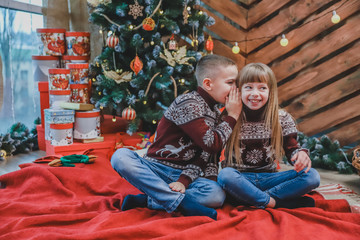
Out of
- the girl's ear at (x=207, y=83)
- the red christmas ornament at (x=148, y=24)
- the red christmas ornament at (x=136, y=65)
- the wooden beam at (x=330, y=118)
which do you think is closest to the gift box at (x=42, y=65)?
the red christmas ornament at (x=136, y=65)

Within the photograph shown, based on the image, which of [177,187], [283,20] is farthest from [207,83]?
[283,20]

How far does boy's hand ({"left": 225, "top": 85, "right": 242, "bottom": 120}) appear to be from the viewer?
5.17 feet

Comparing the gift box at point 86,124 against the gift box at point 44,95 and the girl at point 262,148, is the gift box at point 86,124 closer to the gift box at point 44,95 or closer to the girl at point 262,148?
the gift box at point 44,95

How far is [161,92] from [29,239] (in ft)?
5.15

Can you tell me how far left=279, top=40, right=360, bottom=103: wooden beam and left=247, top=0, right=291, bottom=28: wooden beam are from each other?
1.95 feet

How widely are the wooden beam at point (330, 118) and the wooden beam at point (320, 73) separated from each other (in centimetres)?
23

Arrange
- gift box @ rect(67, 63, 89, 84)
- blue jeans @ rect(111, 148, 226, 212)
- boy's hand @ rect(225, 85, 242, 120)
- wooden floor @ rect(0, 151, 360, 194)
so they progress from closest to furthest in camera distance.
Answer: blue jeans @ rect(111, 148, 226, 212) → boy's hand @ rect(225, 85, 242, 120) → wooden floor @ rect(0, 151, 360, 194) → gift box @ rect(67, 63, 89, 84)

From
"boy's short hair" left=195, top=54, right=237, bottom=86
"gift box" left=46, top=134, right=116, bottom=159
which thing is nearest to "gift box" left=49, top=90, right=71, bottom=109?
"gift box" left=46, top=134, right=116, bottom=159

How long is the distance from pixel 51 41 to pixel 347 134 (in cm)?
240

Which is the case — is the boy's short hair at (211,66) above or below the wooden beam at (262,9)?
below

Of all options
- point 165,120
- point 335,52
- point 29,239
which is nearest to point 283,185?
point 165,120

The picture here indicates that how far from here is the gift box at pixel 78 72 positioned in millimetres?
2529

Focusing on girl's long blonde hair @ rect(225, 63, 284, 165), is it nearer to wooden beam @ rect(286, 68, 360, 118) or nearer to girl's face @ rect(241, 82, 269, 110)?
girl's face @ rect(241, 82, 269, 110)

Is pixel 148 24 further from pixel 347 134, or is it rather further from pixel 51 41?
pixel 347 134
